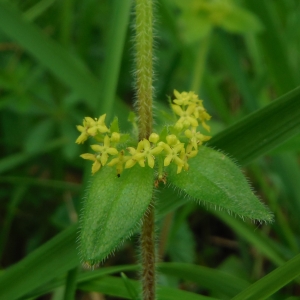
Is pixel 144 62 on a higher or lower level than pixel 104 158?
higher

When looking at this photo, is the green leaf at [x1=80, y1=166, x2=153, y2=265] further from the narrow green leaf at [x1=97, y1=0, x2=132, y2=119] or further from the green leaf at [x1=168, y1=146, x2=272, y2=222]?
the narrow green leaf at [x1=97, y1=0, x2=132, y2=119]

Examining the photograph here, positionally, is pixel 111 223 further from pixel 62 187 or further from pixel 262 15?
pixel 262 15

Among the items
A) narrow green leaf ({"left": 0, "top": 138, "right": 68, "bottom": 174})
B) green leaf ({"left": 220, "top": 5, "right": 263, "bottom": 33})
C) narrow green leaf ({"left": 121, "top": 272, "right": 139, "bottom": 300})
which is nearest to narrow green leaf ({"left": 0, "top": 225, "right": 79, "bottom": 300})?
narrow green leaf ({"left": 121, "top": 272, "right": 139, "bottom": 300})

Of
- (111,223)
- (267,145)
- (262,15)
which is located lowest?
(111,223)

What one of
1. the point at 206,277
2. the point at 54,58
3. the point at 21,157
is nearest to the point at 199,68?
the point at 54,58

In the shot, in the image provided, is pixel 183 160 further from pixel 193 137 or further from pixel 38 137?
pixel 38 137

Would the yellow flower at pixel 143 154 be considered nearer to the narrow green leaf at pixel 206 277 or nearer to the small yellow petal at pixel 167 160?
the small yellow petal at pixel 167 160

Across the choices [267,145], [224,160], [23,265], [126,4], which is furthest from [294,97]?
[23,265]

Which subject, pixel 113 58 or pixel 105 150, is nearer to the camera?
pixel 105 150
